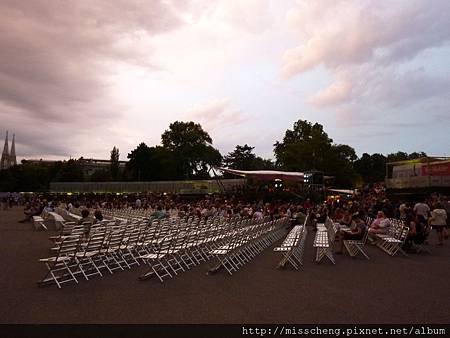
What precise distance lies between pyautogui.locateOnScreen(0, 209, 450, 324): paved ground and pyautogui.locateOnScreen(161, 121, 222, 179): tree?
283 ft

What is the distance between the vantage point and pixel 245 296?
293 inches

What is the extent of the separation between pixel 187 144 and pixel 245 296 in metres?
90.5

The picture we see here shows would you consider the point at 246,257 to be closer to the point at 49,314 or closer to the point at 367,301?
the point at 367,301

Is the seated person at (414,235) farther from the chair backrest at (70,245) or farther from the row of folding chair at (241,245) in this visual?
the chair backrest at (70,245)

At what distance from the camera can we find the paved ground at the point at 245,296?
6117mm

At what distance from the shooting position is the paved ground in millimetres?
6117

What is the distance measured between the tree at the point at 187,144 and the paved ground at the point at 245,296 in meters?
86.1

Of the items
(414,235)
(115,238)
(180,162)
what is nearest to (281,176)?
(414,235)

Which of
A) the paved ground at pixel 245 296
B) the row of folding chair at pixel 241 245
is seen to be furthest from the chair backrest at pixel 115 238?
the row of folding chair at pixel 241 245

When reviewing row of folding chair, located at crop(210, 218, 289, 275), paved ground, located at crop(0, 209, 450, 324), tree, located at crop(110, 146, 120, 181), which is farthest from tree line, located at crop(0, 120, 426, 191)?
paved ground, located at crop(0, 209, 450, 324)

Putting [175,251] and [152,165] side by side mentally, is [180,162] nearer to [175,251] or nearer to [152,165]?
[152,165]

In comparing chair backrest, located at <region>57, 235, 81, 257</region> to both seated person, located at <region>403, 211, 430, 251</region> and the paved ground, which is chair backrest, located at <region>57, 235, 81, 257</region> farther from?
seated person, located at <region>403, 211, 430, 251</region>
